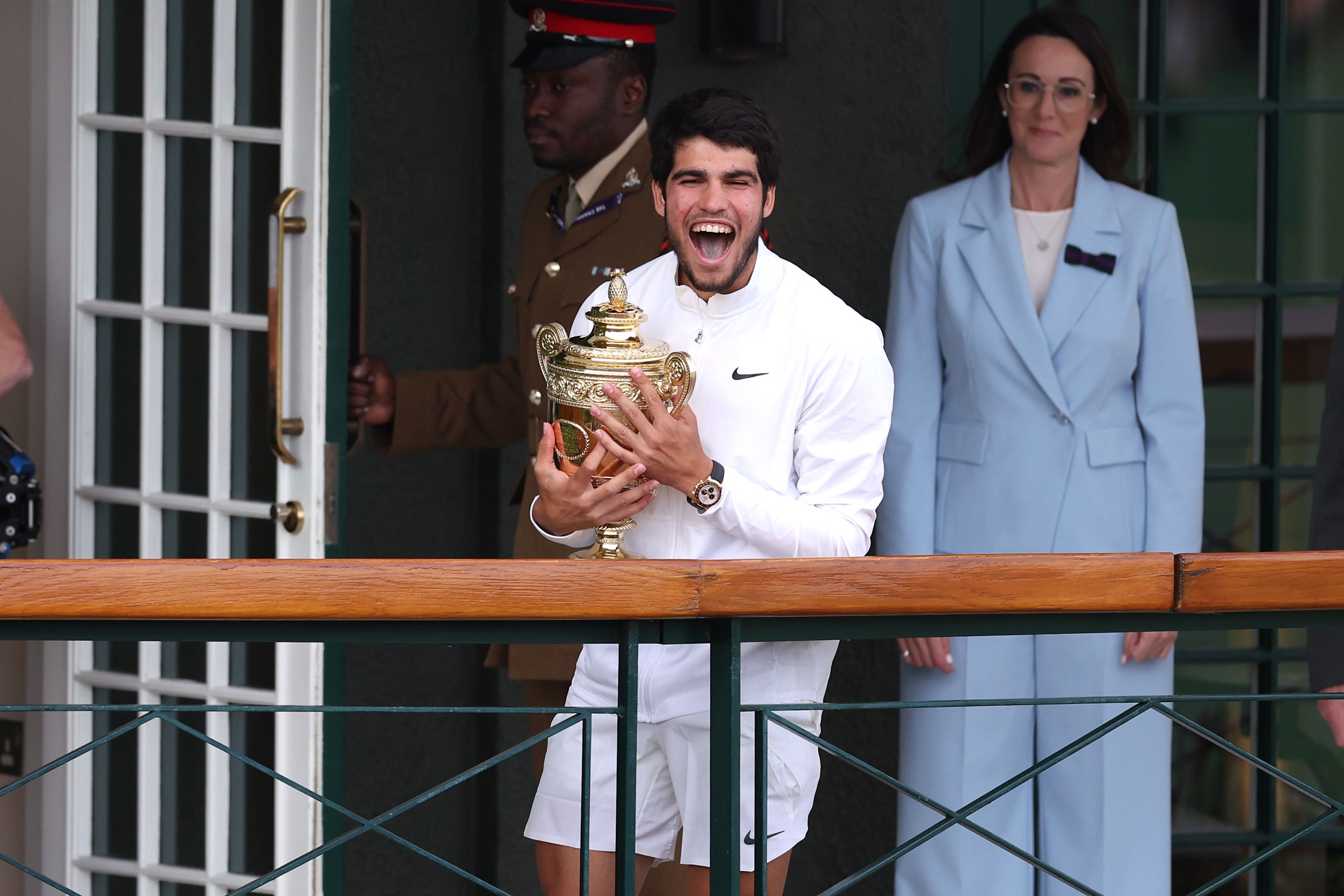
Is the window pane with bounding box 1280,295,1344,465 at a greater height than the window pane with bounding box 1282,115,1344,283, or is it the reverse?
the window pane with bounding box 1282,115,1344,283

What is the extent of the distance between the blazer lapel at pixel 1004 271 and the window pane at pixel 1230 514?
3.79 ft

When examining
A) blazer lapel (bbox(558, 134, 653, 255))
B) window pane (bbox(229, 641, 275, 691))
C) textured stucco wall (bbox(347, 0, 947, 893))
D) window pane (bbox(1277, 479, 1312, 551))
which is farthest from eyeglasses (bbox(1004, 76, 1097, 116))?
window pane (bbox(229, 641, 275, 691))

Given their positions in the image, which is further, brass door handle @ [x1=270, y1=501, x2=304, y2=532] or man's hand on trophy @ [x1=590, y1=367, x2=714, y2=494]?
brass door handle @ [x1=270, y1=501, x2=304, y2=532]

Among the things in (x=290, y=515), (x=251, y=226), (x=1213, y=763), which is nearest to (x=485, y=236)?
→ (x=251, y=226)

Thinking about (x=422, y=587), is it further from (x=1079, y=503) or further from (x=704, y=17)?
(x=704, y=17)

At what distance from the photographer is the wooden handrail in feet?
5.75

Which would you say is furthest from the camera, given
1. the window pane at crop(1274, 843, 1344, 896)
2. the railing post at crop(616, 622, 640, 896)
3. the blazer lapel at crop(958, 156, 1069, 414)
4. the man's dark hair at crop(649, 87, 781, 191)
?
the window pane at crop(1274, 843, 1344, 896)

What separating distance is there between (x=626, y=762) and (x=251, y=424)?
170cm

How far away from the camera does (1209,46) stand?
159 inches

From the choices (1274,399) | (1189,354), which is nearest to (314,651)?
(1189,354)

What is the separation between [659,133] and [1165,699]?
111 centimetres

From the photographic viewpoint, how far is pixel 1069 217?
3.31m

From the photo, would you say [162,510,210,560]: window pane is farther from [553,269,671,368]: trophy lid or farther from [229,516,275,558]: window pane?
[553,269,671,368]: trophy lid

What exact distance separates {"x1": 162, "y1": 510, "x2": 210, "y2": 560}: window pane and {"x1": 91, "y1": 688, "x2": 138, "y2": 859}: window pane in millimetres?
308
